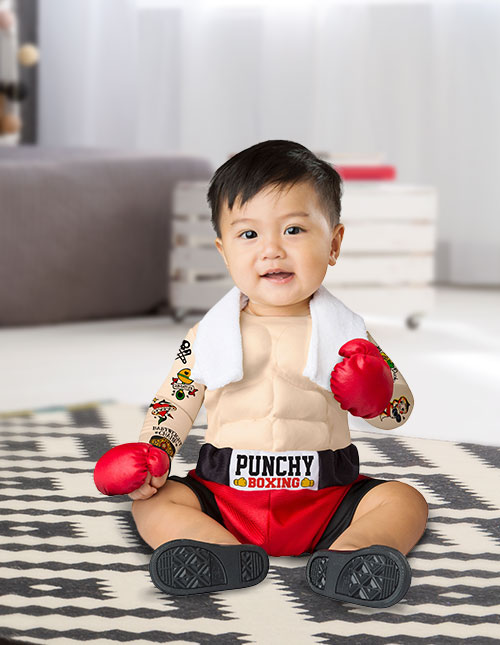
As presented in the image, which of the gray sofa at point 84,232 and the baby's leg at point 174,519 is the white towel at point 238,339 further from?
the gray sofa at point 84,232

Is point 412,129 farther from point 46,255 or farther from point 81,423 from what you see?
point 81,423

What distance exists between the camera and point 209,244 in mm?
2598

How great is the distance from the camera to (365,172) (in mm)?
2512

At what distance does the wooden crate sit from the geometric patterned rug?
3.93 ft

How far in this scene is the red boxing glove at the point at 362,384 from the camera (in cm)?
86

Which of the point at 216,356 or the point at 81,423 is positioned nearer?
the point at 216,356

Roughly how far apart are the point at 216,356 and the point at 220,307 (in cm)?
5

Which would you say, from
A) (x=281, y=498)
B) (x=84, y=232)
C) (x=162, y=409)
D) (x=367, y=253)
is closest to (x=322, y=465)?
(x=281, y=498)

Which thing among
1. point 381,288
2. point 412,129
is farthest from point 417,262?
point 412,129

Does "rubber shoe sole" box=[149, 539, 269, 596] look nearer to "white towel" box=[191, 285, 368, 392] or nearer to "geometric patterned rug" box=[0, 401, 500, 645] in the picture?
"geometric patterned rug" box=[0, 401, 500, 645]

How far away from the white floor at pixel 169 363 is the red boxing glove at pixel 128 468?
0.73 feet

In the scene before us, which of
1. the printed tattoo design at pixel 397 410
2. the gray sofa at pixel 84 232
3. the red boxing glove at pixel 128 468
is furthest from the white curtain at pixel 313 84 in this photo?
the red boxing glove at pixel 128 468

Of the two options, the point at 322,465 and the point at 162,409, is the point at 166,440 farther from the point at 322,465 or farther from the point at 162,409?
the point at 322,465

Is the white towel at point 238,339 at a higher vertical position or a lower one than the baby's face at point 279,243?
lower
